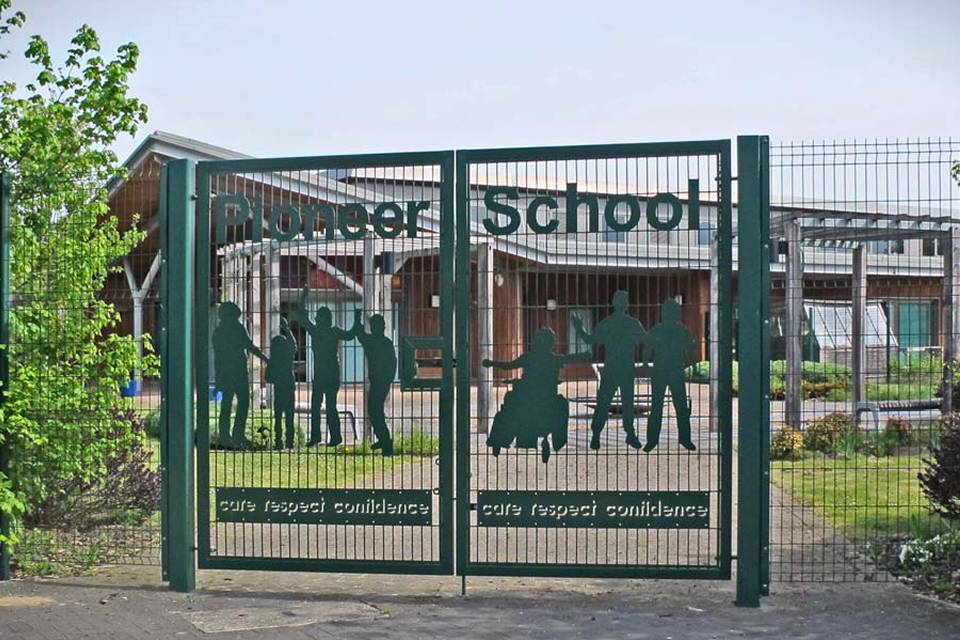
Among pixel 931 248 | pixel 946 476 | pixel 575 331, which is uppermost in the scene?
pixel 931 248

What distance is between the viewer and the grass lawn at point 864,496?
8852 millimetres

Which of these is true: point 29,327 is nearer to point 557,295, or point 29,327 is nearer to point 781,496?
point 557,295

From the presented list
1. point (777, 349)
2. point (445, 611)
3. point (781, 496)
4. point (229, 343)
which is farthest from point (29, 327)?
point (777, 349)

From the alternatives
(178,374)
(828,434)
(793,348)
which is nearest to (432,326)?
(178,374)

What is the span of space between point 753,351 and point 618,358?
843mm

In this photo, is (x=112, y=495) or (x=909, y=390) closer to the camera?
(x=909, y=390)

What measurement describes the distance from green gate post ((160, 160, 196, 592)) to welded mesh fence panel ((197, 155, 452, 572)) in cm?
11

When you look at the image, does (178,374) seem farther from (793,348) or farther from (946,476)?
(793,348)

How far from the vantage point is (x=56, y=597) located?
7855 mm

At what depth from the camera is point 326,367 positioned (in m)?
8.01

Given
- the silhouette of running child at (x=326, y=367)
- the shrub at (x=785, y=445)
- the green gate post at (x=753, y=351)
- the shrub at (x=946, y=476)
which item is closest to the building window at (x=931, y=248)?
the shrub at (x=785, y=445)

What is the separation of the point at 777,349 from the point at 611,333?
1047 cm

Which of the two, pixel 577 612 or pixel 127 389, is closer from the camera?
pixel 577 612

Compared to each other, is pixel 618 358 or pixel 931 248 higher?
pixel 931 248
